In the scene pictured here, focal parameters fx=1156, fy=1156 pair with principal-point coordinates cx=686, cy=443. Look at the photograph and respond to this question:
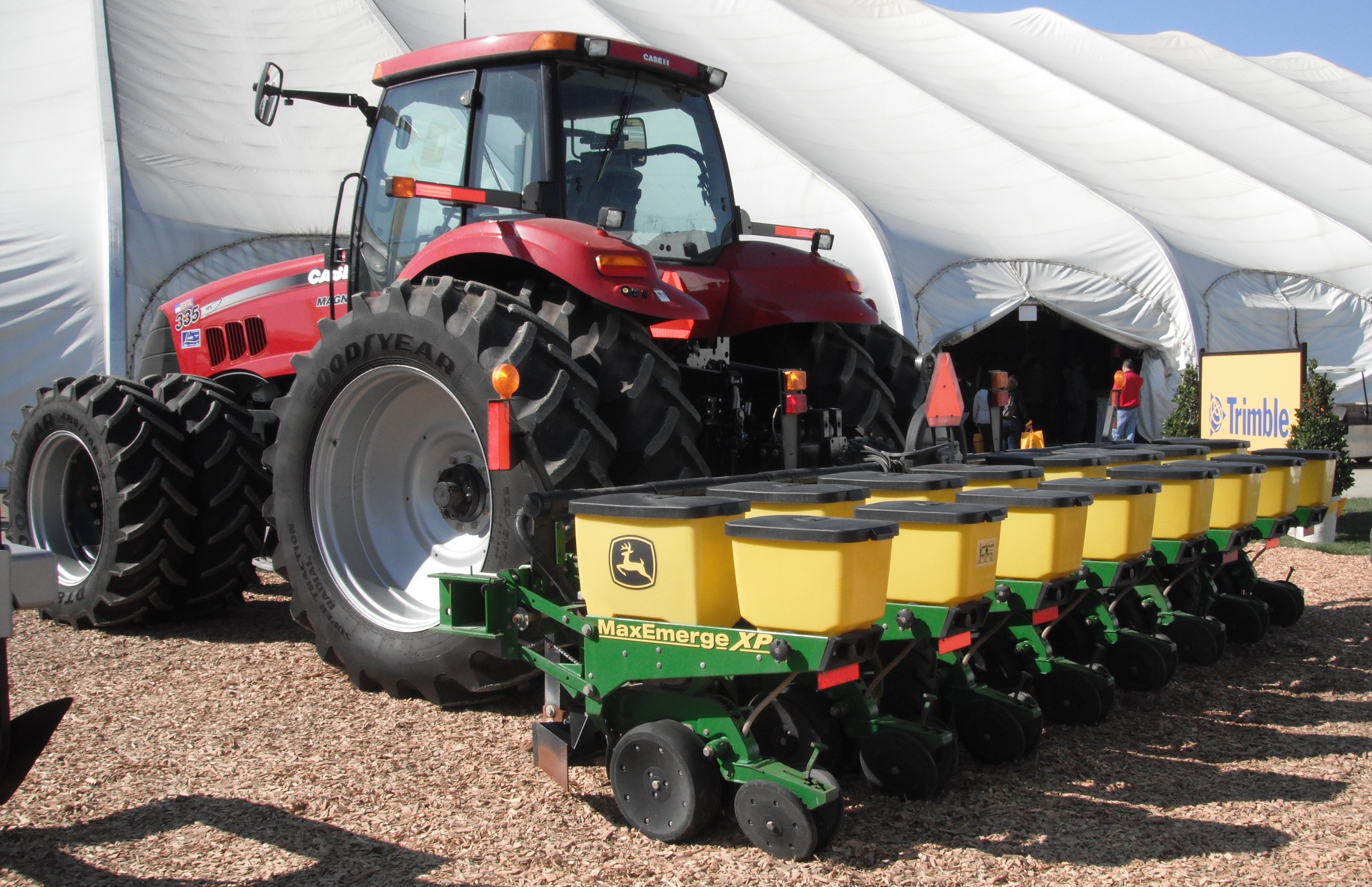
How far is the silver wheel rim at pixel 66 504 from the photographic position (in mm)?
5637

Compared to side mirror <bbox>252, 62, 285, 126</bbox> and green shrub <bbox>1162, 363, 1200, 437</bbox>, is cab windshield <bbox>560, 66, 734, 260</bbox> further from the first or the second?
green shrub <bbox>1162, 363, 1200, 437</bbox>

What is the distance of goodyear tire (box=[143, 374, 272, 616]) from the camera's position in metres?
5.28

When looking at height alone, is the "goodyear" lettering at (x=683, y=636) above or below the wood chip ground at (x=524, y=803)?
above

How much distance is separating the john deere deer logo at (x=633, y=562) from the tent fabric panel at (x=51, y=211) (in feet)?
35.0

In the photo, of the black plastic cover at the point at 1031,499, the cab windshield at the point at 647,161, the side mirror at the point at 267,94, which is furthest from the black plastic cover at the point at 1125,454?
the side mirror at the point at 267,94

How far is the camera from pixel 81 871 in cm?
283

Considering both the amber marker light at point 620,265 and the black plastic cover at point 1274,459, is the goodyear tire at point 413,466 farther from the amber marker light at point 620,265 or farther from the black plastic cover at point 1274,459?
the black plastic cover at point 1274,459

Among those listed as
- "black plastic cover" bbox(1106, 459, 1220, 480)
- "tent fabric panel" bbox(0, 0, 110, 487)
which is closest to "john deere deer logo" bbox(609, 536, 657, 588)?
"black plastic cover" bbox(1106, 459, 1220, 480)

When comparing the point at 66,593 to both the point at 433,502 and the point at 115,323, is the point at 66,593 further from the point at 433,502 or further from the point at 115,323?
the point at 115,323

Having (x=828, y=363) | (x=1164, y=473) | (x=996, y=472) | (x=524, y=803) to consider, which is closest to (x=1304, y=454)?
(x=1164, y=473)

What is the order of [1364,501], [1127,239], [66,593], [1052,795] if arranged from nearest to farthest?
[1052,795] → [66,593] → [1364,501] → [1127,239]

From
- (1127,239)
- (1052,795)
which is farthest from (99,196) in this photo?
(1052,795)

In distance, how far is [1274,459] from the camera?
17.6 ft

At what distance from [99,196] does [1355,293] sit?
53.0 ft
